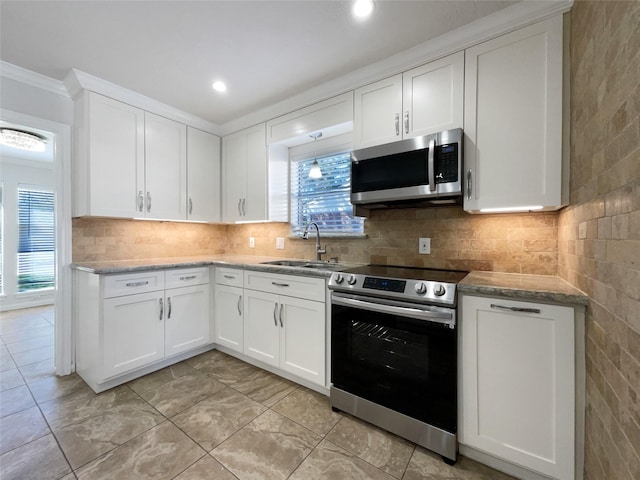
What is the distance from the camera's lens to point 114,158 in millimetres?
2447

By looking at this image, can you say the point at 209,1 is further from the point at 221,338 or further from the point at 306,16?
the point at 221,338

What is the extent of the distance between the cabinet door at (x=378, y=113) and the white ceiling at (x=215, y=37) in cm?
20

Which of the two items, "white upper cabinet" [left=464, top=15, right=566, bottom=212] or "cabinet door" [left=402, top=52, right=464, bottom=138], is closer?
"white upper cabinet" [left=464, top=15, right=566, bottom=212]

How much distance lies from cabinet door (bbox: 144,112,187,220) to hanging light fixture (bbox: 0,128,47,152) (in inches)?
45.5

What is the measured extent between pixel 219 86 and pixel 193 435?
2.65 metres

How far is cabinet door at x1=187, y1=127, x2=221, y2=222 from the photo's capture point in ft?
10.0

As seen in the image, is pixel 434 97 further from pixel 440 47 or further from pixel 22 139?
pixel 22 139

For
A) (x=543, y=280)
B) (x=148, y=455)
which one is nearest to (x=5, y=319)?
(x=148, y=455)

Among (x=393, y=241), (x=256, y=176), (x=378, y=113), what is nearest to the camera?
(x=378, y=113)

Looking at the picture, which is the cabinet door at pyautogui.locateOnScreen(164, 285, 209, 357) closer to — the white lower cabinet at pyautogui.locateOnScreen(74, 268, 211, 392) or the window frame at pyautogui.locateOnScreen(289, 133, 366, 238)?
the white lower cabinet at pyautogui.locateOnScreen(74, 268, 211, 392)

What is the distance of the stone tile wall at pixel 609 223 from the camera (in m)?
0.83

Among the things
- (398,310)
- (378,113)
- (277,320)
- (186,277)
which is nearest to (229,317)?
(186,277)

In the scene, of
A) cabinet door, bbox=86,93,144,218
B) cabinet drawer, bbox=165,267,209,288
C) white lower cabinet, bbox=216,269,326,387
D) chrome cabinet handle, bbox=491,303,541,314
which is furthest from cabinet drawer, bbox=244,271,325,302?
cabinet door, bbox=86,93,144,218

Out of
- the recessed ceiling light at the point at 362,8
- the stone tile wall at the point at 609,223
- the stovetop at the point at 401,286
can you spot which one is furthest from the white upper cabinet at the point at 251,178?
Answer: the stone tile wall at the point at 609,223
